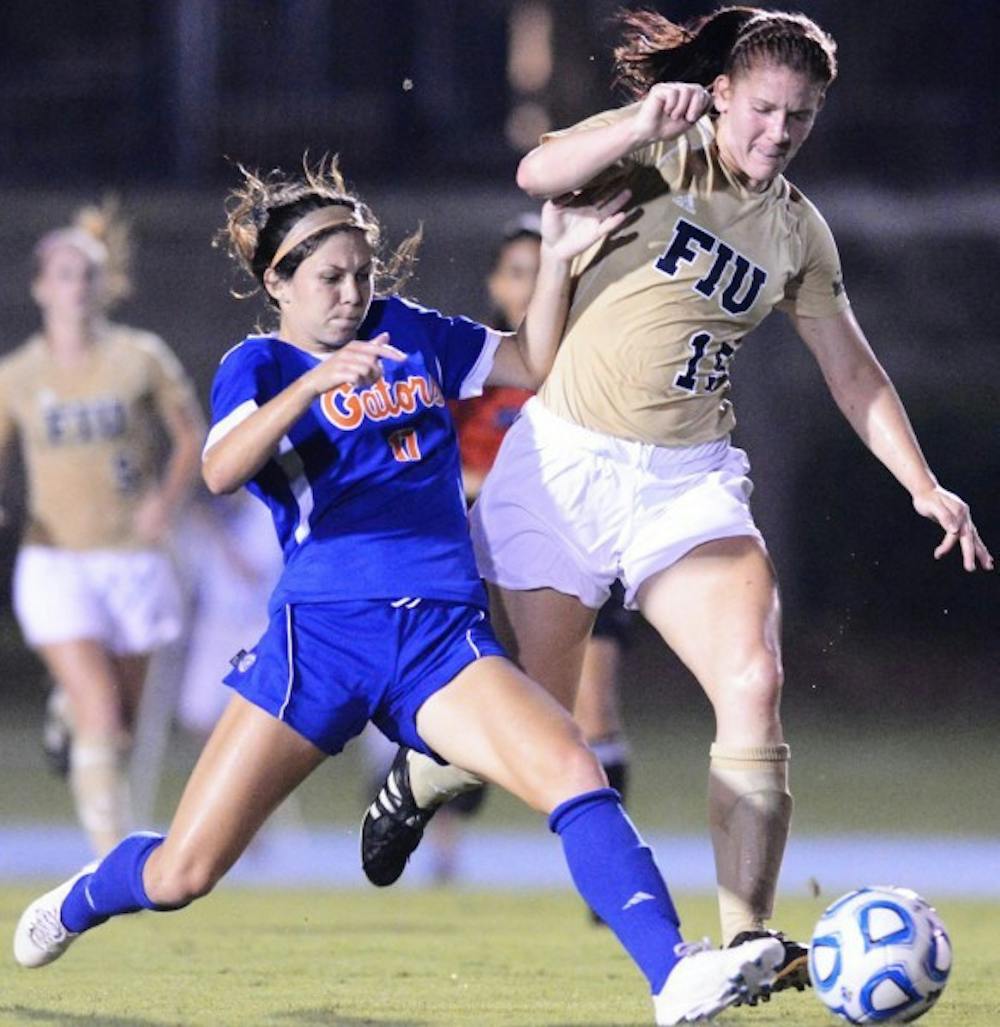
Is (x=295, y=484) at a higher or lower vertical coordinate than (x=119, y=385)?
higher

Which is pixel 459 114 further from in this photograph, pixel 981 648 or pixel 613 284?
pixel 613 284

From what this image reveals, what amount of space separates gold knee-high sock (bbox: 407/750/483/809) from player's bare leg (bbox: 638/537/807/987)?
0.66m

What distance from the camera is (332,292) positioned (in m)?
4.61

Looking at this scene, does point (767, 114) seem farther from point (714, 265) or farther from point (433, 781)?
point (433, 781)

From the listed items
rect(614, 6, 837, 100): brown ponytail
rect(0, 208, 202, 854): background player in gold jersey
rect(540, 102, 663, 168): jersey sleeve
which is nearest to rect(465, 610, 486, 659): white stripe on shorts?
rect(540, 102, 663, 168): jersey sleeve

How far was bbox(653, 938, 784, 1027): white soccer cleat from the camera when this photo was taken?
13.0 feet

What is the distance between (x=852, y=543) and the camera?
15648mm

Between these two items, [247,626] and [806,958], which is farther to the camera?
[247,626]

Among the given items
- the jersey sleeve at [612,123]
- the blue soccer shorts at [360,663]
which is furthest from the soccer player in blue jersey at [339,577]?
the jersey sleeve at [612,123]

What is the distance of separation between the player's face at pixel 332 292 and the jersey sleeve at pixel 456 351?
239 mm

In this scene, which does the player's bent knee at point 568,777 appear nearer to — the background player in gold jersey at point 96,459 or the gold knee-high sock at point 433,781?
the gold knee-high sock at point 433,781

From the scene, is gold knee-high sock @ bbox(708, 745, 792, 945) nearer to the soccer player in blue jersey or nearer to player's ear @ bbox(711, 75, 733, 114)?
the soccer player in blue jersey

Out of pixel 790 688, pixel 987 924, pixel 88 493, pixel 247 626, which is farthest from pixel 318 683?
pixel 790 688

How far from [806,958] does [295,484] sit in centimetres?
129
